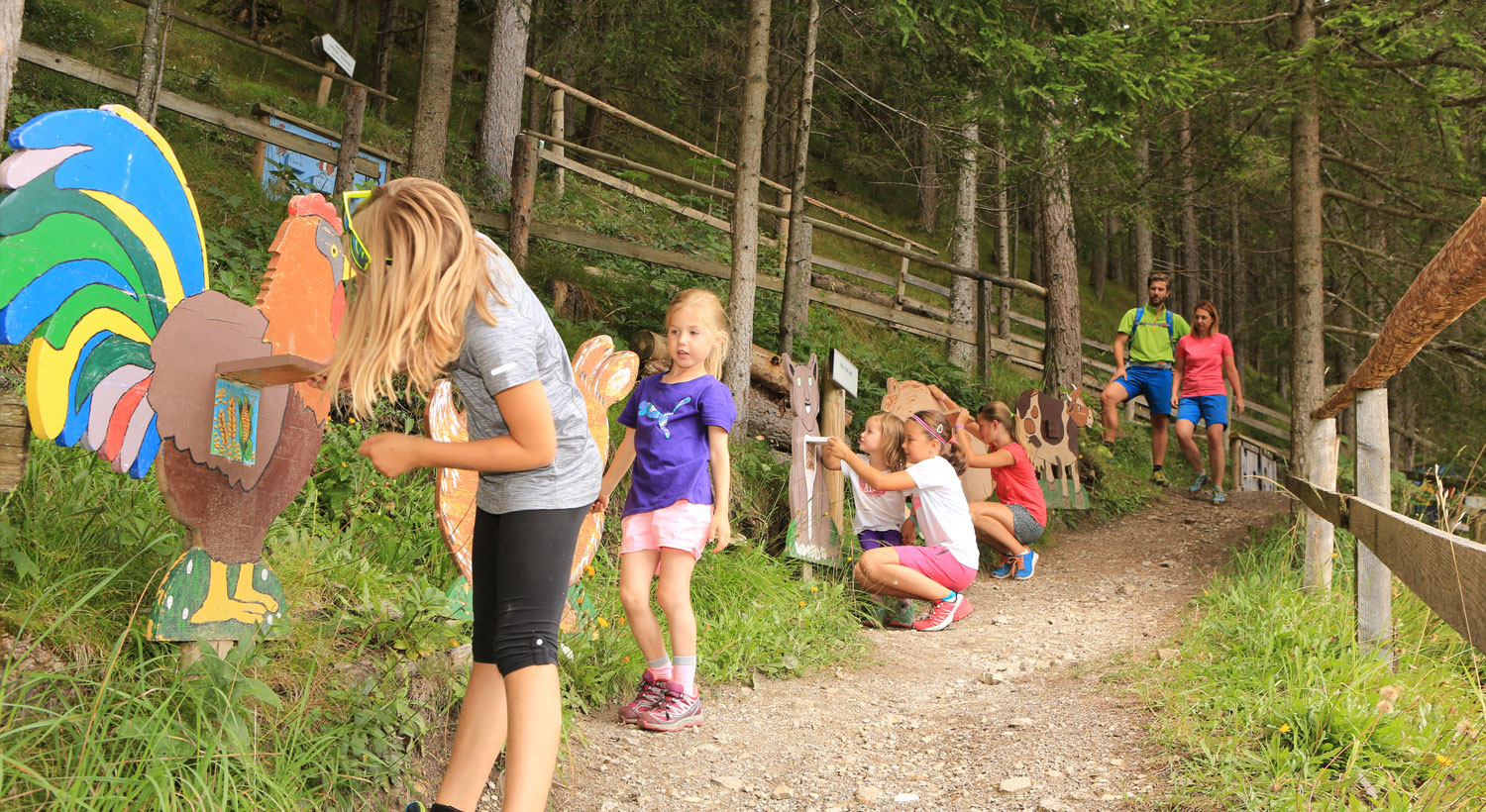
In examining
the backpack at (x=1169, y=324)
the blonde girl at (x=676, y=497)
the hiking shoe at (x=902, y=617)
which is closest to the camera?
the blonde girl at (x=676, y=497)

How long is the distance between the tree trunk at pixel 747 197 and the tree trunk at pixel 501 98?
23.1 feet

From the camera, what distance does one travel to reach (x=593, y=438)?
3.15 meters

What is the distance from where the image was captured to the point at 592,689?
12.0 feet

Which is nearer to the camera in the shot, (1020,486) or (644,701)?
(644,701)

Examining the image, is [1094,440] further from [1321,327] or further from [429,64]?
[429,64]

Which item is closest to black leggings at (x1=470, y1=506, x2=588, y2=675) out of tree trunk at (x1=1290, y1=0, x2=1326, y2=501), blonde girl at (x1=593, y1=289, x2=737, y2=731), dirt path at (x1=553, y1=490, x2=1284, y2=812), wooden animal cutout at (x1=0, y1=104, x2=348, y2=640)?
wooden animal cutout at (x1=0, y1=104, x2=348, y2=640)

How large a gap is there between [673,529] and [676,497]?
0.41ft

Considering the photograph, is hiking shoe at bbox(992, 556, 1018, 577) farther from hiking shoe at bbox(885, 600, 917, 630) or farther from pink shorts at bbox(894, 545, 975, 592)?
Answer: hiking shoe at bbox(885, 600, 917, 630)

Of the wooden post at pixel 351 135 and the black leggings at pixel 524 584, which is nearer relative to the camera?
the black leggings at pixel 524 584

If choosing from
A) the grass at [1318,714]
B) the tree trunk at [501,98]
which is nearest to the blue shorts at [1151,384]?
the grass at [1318,714]

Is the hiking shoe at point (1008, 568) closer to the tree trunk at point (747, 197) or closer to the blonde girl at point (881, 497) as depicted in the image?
the blonde girl at point (881, 497)

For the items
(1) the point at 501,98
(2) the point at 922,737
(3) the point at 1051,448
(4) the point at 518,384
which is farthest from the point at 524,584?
(1) the point at 501,98

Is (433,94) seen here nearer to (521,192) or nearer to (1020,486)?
(521,192)

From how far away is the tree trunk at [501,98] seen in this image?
40.9ft
